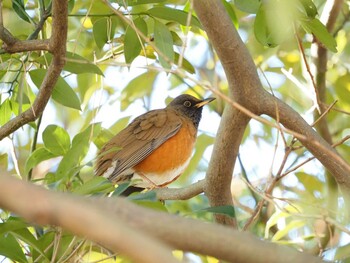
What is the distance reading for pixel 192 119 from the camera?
644 centimetres

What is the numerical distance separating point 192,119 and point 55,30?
11.4 feet

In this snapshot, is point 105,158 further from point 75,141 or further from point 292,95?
point 75,141

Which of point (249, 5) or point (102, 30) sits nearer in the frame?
point (249, 5)

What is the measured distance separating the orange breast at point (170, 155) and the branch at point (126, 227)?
4.25 metres

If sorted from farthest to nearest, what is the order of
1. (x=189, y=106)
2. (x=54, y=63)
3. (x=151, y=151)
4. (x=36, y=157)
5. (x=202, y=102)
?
(x=189, y=106) < (x=202, y=102) < (x=151, y=151) < (x=36, y=157) < (x=54, y=63)

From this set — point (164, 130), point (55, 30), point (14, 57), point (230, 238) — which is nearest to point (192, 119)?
point (164, 130)

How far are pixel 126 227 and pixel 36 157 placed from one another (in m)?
2.29

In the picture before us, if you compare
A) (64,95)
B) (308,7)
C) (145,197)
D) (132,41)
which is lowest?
(145,197)

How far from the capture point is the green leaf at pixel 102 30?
361cm

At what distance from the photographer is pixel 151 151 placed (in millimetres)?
5637

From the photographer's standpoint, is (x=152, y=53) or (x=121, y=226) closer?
(x=121, y=226)

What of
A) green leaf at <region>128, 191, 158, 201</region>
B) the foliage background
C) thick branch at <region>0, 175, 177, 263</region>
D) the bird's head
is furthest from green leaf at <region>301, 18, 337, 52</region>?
the bird's head

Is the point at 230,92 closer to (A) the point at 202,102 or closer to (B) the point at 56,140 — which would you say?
(B) the point at 56,140

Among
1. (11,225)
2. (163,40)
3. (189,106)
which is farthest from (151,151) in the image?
(11,225)
